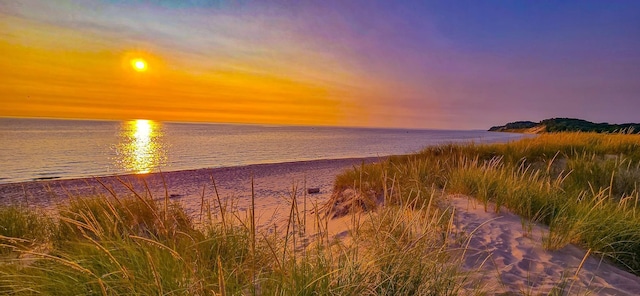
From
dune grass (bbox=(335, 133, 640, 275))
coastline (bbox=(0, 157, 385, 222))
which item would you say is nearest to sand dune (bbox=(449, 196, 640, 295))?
dune grass (bbox=(335, 133, 640, 275))

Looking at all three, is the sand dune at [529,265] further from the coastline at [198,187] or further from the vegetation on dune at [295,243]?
the coastline at [198,187]

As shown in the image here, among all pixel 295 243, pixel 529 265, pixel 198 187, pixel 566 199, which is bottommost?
pixel 198 187

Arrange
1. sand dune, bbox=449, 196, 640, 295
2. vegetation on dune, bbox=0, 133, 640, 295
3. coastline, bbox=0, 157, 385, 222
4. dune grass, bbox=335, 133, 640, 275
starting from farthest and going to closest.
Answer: coastline, bbox=0, 157, 385, 222
dune grass, bbox=335, 133, 640, 275
sand dune, bbox=449, 196, 640, 295
vegetation on dune, bbox=0, 133, 640, 295

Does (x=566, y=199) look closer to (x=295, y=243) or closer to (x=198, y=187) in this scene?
(x=295, y=243)

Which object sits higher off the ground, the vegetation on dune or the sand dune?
Answer: the vegetation on dune

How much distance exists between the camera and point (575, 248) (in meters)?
4.01

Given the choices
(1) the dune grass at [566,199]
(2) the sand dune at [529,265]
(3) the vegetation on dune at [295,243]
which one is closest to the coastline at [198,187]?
(1) the dune grass at [566,199]

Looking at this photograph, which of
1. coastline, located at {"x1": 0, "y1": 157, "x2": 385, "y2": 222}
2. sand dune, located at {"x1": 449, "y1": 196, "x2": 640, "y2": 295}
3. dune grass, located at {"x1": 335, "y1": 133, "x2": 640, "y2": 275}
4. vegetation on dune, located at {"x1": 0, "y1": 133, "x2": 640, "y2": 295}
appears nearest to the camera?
vegetation on dune, located at {"x1": 0, "y1": 133, "x2": 640, "y2": 295}

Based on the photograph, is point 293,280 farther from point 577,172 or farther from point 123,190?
point 123,190

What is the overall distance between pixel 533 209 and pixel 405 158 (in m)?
5.81

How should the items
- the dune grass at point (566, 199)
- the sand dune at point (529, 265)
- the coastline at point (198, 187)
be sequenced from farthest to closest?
the coastline at point (198, 187)
the dune grass at point (566, 199)
the sand dune at point (529, 265)

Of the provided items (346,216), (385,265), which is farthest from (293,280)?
(346,216)

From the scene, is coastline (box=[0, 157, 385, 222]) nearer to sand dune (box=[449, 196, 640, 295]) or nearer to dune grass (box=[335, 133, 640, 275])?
dune grass (box=[335, 133, 640, 275])

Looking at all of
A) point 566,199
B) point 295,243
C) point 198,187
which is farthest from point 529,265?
point 198,187
